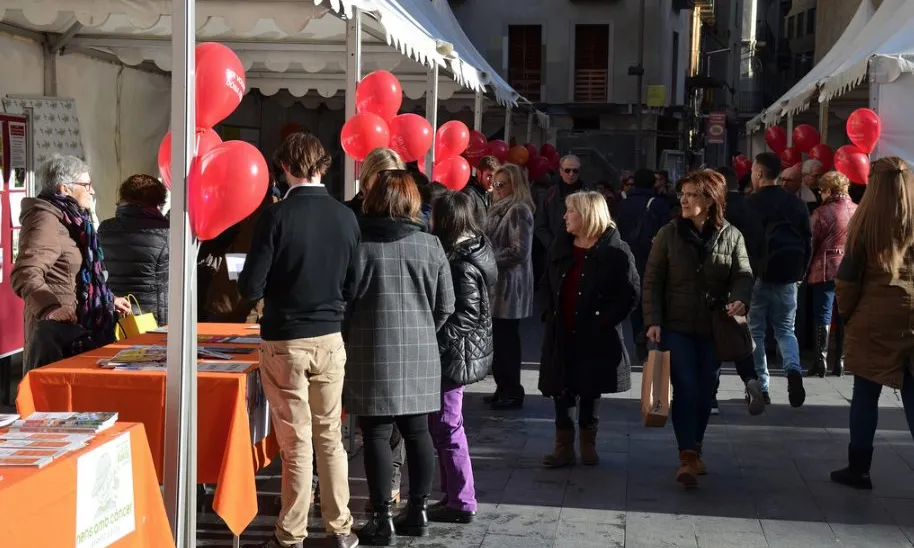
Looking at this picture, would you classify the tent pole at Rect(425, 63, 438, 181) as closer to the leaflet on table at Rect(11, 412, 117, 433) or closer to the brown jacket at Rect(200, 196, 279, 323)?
the brown jacket at Rect(200, 196, 279, 323)

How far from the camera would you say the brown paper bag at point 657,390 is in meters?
5.98

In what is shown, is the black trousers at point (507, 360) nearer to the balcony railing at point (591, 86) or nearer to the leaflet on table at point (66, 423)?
the leaflet on table at point (66, 423)

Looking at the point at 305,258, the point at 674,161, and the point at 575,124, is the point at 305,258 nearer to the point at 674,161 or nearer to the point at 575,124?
the point at 674,161

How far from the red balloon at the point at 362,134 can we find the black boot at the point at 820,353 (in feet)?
15.2

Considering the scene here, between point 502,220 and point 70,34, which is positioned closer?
point 502,220

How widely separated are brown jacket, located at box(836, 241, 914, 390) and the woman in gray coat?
7.34ft

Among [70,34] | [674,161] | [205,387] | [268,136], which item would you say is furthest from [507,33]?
[205,387]

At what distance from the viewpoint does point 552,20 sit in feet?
117

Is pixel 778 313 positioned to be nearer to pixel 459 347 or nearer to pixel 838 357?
pixel 838 357

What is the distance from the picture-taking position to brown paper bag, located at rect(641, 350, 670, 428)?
5.98 meters

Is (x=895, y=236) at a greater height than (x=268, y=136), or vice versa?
(x=268, y=136)

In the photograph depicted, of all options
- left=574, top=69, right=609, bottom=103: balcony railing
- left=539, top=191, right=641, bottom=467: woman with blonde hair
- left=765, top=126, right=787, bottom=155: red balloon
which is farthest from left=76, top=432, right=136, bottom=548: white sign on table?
left=574, top=69, right=609, bottom=103: balcony railing

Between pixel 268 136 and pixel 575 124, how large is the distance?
61.7 feet

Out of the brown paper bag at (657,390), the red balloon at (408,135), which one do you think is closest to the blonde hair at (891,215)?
the brown paper bag at (657,390)
